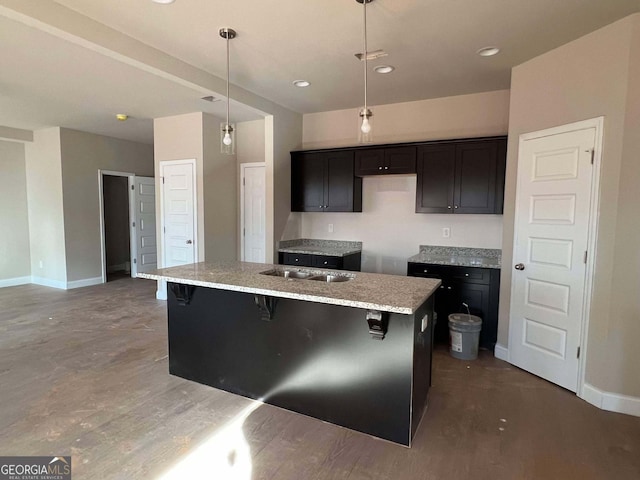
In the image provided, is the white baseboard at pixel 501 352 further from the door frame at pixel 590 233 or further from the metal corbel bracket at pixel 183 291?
the metal corbel bracket at pixel 183 291

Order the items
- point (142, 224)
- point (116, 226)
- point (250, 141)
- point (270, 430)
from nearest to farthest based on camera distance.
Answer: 1. point (270, 430)
2. point (250, 141)
3. point (142, 224)
4. point (116, 226)

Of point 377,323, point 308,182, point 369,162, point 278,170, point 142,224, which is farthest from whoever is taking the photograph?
point 142,224

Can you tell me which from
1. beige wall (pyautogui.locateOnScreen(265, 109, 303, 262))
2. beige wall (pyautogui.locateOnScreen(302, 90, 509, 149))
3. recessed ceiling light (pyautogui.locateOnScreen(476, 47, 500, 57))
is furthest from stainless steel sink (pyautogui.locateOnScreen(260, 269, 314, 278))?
beige wall (pyautogui.locateOnScreen(302, 90, 509, 149))

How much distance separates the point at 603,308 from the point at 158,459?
3137 mm

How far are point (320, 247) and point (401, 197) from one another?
1.30m

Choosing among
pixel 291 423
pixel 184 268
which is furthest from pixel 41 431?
pixel 291 423

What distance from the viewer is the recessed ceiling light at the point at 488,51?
3.03 m

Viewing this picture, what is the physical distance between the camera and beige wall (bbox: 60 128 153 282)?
6.11 meters

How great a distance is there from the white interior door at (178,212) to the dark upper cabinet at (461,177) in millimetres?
3116

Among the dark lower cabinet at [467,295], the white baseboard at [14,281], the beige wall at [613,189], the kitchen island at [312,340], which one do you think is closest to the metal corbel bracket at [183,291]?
the kitchen island at [312,340]

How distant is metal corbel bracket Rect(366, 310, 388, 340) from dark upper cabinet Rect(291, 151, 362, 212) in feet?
8.73

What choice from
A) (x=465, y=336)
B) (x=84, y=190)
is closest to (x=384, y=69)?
(x=465, y=336)

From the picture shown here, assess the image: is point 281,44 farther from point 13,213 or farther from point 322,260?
point 13,213

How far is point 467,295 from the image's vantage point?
147 inches
